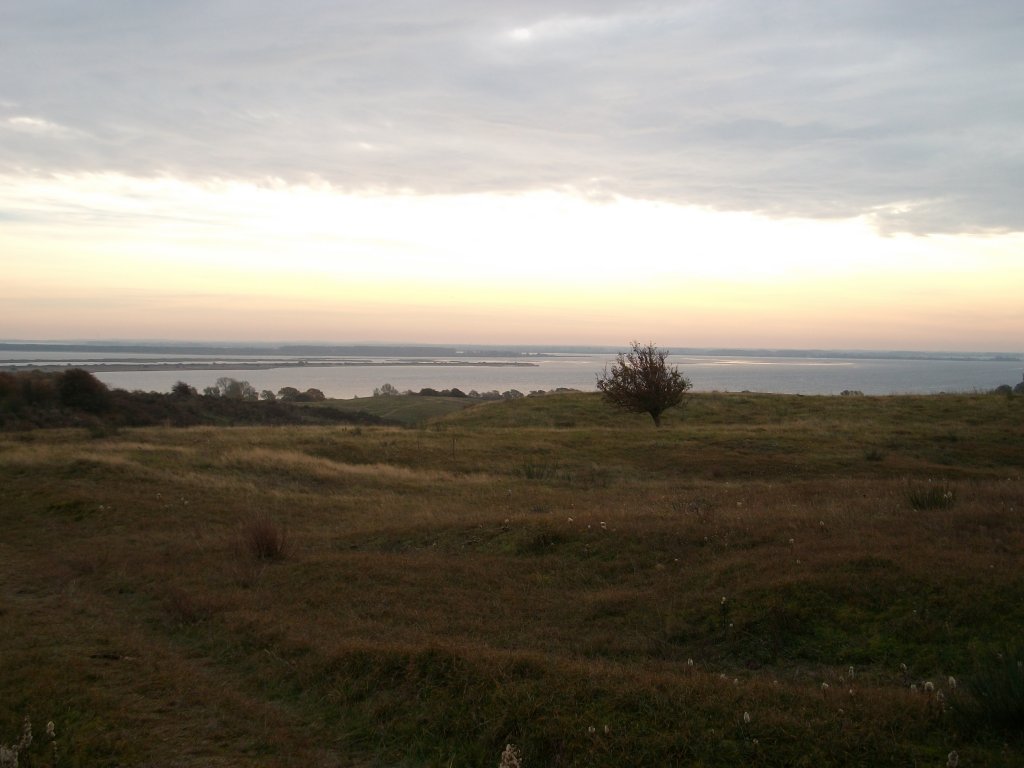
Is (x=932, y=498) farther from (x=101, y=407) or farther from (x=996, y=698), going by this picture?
(x=101, y=407)

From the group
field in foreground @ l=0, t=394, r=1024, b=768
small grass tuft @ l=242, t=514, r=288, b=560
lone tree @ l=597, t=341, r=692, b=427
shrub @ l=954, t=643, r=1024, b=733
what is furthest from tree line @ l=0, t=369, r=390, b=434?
shrub @ l=954, t=643, r=1024, b=733

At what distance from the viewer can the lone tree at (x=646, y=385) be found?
34531 mm

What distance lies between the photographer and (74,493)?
16312 millimetres

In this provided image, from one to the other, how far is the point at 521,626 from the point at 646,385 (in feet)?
90.4

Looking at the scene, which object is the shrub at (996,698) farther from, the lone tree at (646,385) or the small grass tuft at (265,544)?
the lone tree at (646,385)

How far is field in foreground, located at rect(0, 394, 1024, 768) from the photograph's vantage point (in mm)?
4988

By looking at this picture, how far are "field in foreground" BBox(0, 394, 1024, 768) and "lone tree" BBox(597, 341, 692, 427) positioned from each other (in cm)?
1794

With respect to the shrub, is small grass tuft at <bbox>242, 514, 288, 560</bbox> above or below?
below

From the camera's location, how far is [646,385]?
34.6 metres

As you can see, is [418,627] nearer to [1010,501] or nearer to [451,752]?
[451,752]

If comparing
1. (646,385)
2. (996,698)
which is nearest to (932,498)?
Answer: (996,698)

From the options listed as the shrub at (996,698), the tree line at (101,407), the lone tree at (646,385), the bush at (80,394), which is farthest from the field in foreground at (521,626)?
the bush at (80,394)

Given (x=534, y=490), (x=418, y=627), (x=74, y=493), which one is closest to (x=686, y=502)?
(x=534, y=490)

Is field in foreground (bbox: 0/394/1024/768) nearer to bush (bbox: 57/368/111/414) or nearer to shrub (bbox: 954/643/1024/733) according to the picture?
shrub (bbox: 954/643/1024/733)
